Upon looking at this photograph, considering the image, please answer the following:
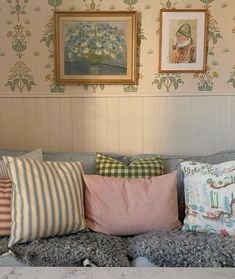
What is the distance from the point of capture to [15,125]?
2355 mm

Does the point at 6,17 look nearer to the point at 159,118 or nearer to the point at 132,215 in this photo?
the point at 159,118

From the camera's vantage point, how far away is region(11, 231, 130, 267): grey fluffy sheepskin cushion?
1460 millimetres

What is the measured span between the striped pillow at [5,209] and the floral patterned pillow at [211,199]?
2.79ft

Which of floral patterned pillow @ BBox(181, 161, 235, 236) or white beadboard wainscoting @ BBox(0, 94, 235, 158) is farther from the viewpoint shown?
white beadboard wainscoting @ BBox(0, 94, 235, 158)

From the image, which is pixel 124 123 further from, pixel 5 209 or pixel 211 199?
pixel 5 209

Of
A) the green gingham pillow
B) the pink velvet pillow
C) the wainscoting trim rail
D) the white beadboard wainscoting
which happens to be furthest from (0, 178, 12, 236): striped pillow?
the wainscoting trim rail

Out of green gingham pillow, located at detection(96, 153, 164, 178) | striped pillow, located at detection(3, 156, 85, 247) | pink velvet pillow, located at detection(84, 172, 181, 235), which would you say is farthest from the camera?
green gingham pillow, located at detection(96, 153, 164, 178)

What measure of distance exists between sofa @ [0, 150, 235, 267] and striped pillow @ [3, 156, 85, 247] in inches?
1.9

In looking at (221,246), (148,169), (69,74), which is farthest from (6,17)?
(221,246)

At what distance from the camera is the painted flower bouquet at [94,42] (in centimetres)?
222

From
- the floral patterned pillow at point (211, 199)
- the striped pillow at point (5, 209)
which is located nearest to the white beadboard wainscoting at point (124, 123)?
the floral patterned pillow at point (211, 199)

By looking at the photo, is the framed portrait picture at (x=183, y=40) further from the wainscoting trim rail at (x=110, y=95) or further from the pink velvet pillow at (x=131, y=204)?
the pink velvet pillow at (x=131, y=204)

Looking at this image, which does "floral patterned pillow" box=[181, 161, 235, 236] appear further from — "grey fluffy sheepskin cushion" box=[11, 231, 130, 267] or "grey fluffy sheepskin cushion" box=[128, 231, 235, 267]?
"grey fluffy sheepskin cushion" box=[11, 231, 130, 267]

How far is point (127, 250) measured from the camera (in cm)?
159
